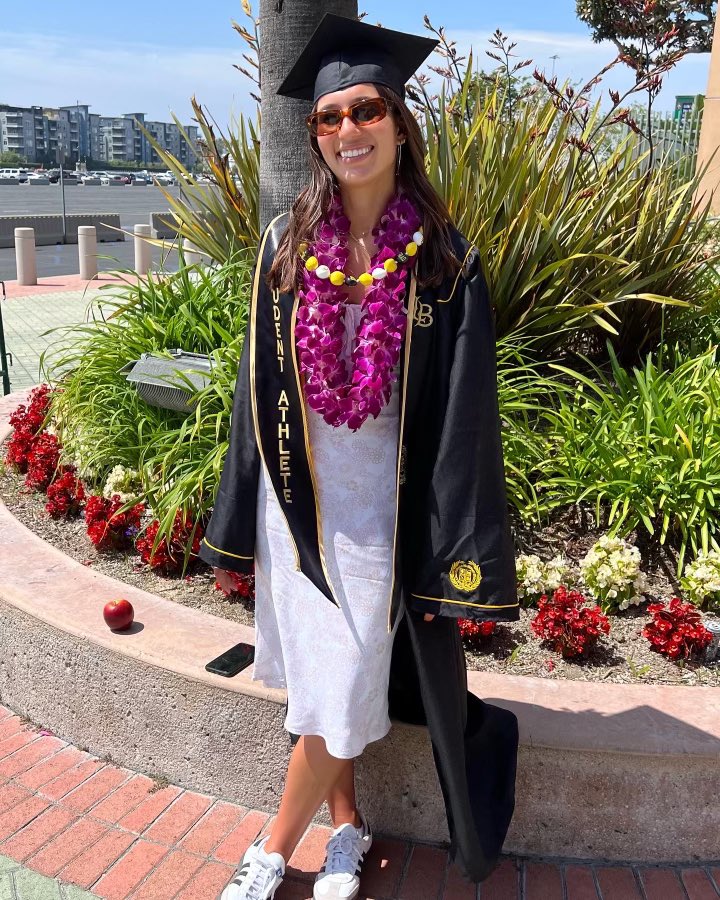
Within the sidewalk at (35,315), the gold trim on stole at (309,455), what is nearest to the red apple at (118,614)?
the gold trim on stole at (309,455)

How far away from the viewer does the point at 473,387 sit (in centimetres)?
199

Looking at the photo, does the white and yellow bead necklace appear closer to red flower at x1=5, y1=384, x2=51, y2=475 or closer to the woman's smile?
the woman's smile

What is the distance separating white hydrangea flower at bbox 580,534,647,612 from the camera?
3.01 meters

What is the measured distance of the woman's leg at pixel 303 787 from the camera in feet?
7.18

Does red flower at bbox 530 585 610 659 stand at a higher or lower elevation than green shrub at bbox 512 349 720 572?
lower

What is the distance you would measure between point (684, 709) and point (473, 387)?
1191mm

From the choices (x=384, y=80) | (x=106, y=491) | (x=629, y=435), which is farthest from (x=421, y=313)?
(x=106, y=491)

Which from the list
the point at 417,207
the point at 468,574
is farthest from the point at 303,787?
the point at 417,207

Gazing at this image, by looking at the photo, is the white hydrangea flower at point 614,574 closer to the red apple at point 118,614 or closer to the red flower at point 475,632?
the red flower at point 475,632

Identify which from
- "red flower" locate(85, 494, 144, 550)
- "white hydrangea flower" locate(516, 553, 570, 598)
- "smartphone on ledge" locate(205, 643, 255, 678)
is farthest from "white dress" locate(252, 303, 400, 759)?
"red flower" locate(85, 494, 144, 550)

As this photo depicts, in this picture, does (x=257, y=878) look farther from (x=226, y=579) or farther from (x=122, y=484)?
(x=122, y=484)

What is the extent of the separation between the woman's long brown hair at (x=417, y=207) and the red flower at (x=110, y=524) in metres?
1.72

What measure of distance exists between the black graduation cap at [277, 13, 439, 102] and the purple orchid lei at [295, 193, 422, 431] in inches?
11.1

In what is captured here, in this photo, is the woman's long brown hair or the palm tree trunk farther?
the palm tree trunk
